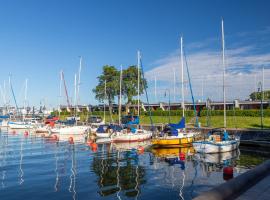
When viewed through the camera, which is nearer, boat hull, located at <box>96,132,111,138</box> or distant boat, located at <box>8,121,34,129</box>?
boat hull, located at <box>96,132,111,138</box>

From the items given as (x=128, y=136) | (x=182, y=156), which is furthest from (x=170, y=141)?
(x=128, y=136)

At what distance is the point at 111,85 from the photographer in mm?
101812

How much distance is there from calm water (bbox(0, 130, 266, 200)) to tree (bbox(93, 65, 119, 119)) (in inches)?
2532

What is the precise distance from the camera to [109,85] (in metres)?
102

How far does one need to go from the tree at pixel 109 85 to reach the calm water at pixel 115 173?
211 ft

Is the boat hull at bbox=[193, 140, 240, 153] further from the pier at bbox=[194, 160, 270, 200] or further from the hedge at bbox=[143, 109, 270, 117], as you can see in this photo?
the hedge at bbox=[143, 109, 270, 117]

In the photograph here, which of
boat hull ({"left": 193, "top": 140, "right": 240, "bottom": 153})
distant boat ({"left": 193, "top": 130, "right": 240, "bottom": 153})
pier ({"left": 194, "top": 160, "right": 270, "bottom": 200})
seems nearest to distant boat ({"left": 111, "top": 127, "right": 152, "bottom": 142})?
distant boat ({"left": 193, "top": 130, "right": 240, "bottom": 153})

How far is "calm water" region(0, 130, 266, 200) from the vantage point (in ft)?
64.4

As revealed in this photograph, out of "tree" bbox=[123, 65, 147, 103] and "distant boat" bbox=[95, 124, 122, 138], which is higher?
"tree" bbox=[123, 65, 147, 103]

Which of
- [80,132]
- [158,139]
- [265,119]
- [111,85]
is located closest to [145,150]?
[158,139]

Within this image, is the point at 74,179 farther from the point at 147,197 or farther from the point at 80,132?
the point at 80,132

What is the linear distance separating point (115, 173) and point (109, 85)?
256 feet

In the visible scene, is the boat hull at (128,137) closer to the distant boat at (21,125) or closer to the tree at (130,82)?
the distant boat at (21,125)

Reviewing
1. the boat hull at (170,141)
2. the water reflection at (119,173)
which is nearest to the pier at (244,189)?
the water reflection at (119,173)
